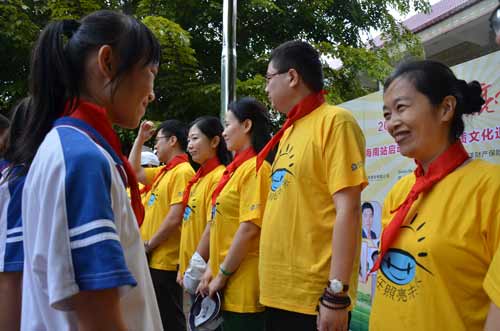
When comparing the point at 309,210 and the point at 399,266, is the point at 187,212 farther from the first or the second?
the point at 399,266

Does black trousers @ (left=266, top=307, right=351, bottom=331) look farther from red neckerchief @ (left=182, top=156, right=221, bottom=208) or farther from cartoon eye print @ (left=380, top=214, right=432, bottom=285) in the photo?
red neckerchief @ (left=182, top=156, right=221, bottom=208)

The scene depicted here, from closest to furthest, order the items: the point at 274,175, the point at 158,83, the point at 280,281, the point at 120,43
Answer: the point at 120,43 < the point at 280,281 < the point at 274,175 < the point at 158,83

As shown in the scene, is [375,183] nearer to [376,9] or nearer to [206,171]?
[206,171]

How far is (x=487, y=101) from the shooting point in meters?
2.30

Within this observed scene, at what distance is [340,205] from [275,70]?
2.53ft

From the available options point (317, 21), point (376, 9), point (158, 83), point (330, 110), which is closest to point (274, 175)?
point (330, 110)

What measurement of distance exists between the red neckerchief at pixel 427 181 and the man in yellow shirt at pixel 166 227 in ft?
7.48

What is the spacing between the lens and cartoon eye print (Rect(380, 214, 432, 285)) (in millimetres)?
1521

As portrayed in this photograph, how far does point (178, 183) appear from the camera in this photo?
380cm

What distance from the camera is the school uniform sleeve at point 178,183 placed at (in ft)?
12.3

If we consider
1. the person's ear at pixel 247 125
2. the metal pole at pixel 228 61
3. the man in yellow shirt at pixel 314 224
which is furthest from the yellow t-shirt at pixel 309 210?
Answer: the metal pole at pixel 228 61

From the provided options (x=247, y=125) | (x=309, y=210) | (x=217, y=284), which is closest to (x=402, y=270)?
(x=309, y=210)

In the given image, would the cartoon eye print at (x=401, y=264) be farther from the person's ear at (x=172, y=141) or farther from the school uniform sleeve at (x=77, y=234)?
the person's ear at (x=172, y=141)

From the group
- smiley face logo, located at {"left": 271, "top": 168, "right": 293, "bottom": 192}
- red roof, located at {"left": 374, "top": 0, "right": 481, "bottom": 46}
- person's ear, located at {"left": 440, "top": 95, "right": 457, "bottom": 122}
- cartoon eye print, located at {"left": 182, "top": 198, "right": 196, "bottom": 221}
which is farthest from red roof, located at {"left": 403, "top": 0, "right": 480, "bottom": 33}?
smiley face logo, located at {"left": 271, "top": 168, "right": 293, "bottom": 192}
